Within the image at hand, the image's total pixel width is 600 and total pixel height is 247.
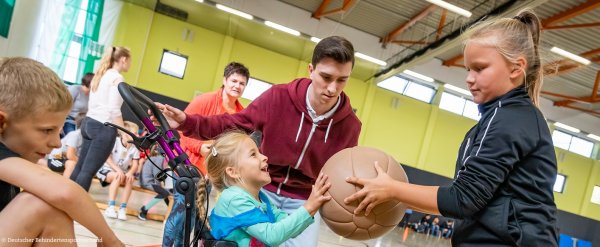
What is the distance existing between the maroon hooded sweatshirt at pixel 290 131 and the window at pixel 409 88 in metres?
16.4

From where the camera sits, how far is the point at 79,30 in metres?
12.0

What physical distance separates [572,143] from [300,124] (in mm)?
21921

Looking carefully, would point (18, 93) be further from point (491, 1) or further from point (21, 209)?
point (491, 1)

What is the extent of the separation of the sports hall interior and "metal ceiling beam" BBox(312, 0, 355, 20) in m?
0.06

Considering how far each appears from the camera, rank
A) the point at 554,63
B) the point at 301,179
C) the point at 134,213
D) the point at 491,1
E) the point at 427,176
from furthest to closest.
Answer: the point at 427,176 < the point at 491,1 < the point at 134,213 < the point at 301,179 < the point at 554,63

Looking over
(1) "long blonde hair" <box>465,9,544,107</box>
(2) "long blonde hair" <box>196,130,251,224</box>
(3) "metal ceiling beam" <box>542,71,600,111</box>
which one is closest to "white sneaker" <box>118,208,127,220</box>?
(2) "long blonde hair" <box>196,130,251,224</box>

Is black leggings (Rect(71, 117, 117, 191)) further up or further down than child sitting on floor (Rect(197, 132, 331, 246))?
further down

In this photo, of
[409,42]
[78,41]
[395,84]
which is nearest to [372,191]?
[78,41]

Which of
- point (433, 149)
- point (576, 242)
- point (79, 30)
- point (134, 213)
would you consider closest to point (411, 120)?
→ point (433, 149)

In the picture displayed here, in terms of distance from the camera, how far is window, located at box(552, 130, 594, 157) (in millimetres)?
20750

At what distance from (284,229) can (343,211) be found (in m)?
0.28

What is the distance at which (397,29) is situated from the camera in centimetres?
1592

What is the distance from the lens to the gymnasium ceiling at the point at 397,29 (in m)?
12.1

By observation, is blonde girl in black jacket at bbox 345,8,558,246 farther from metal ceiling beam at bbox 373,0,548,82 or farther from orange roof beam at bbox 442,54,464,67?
orange roof beam at bbox 442,54,464,67
